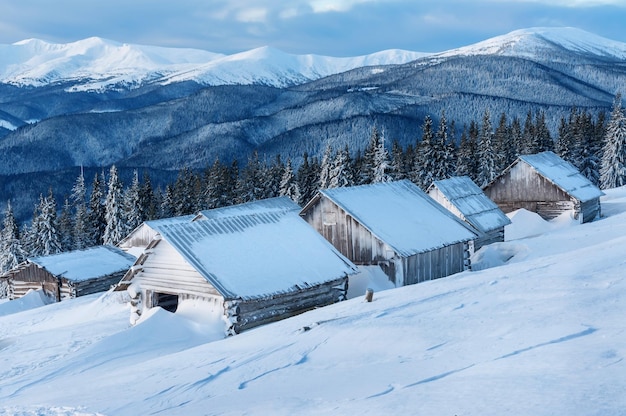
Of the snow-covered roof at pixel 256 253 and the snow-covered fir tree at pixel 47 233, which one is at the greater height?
the snow-covered roof at pixel 256 253

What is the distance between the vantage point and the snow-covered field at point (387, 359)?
9281 mm

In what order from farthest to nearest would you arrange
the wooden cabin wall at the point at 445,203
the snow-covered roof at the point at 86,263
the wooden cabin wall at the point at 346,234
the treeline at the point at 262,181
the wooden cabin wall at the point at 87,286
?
the treeline at the point at 262,181
the snow-covered roof at the point at 86,263
the wooden cabin wall at the point at 87,286
the wooden cabin wall at the point at 445,203
the wooden cabin wall at the point at 346,234

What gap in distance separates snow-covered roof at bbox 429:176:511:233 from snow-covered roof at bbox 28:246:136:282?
71.9ft

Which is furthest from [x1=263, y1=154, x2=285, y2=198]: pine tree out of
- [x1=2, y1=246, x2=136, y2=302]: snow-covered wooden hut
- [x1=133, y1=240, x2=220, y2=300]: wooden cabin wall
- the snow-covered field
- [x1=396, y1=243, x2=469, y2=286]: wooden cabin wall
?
the snow-covered field

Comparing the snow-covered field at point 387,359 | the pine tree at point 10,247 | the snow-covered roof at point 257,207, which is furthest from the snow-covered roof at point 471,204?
the pine tree at point 10,247

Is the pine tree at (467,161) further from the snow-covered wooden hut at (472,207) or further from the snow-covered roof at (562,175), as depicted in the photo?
the snow-covered wooden hut at (472,207)

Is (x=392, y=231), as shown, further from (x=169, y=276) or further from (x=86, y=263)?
(x=86, y=263)

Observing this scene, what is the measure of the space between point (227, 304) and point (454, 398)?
1113 centimetres

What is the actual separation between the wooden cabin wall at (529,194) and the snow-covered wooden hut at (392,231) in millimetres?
18431

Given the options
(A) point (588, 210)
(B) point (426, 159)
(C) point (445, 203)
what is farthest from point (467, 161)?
(C) point (445, 203)

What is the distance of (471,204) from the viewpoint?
128 feet

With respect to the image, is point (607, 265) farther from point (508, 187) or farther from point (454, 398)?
point (508, 187)

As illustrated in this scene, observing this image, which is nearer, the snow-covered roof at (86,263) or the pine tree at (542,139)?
the snow-covered roof at (86,263)

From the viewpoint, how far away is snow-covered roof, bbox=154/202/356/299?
1998 centimetres
